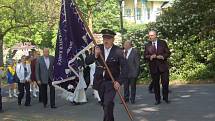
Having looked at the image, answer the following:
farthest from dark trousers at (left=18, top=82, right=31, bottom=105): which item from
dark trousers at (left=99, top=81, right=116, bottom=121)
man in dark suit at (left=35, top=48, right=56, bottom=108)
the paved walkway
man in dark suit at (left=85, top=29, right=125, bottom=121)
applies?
dark trousers at (left=99, top=81, right=116, bottom=121)

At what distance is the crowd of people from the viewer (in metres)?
10.3

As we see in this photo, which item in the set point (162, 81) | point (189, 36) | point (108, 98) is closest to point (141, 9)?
point (189, 36)

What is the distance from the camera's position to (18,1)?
1518 inches

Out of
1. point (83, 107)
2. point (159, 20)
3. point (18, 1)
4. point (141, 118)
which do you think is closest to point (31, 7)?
point (18, 1)

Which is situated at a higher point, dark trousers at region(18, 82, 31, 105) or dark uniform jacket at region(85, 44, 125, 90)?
dark uniform jacket at region(85, 44, 125, 90)

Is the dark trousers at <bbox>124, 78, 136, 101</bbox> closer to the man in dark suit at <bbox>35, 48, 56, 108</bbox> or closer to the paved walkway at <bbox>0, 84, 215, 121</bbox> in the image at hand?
the paved walkway at <bbox>0, 84, 215, 121</bbox>

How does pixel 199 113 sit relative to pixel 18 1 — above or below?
below

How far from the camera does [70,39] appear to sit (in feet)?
37.7

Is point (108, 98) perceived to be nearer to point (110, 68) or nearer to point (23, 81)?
point (110, 68)

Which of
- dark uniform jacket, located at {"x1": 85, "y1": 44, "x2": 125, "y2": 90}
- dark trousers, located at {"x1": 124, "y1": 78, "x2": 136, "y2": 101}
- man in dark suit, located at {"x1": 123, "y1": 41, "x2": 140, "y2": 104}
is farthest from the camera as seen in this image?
man in dark suit, located at {"x1": 123, "y1": 41, "x2": 140, "y2": 104}

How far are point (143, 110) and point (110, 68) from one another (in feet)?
14.5

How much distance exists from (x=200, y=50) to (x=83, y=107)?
928 centimetres

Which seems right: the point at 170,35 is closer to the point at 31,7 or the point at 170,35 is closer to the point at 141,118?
the point at 141,118

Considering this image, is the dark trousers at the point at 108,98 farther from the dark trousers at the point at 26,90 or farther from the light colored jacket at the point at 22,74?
the light colored jacket at the point at 22,74
